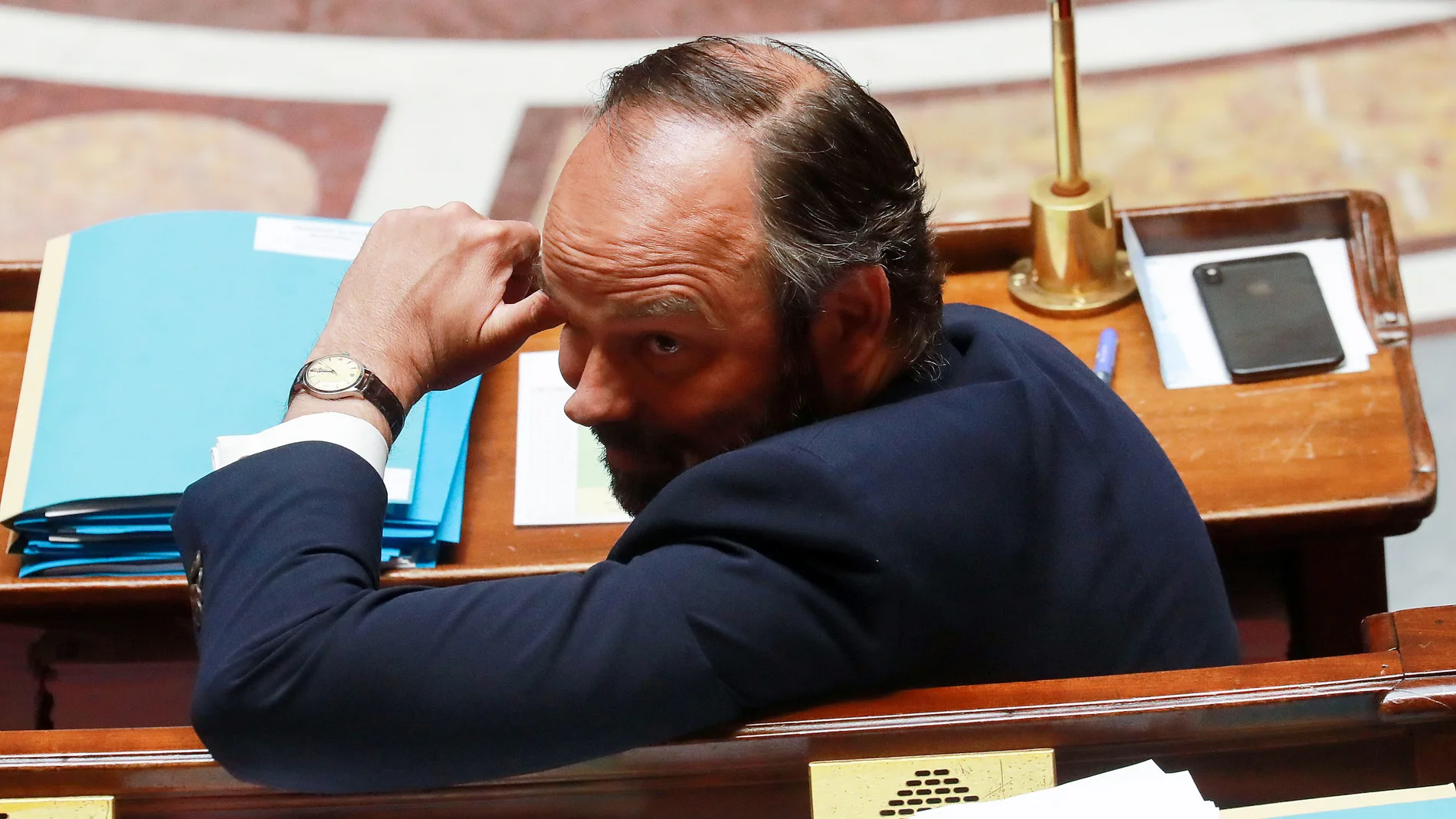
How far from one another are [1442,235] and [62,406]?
2670 mm

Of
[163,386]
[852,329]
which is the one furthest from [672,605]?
[163,386]

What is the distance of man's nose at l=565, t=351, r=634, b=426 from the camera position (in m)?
1.31

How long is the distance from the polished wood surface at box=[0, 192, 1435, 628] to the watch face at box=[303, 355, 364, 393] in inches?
11.7

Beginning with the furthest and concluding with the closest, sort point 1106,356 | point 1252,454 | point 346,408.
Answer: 1. point 1106,356
2. point 1252,454
3. point 346,408

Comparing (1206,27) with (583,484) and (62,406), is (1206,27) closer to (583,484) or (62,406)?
(583,484)

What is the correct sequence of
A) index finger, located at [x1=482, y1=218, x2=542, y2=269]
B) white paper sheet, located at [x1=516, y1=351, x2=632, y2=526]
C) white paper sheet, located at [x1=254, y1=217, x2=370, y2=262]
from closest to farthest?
index finger, located at [x1=482, y1=218, x2=542, y2=269] → white paper sheet, located at [x1=516, y1=351, x2=632, y2=526] → white paper sheet, located at [x1=254, y1=217, x2=370, y2=262]

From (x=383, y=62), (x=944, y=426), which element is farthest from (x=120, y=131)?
(x=944, y=426)

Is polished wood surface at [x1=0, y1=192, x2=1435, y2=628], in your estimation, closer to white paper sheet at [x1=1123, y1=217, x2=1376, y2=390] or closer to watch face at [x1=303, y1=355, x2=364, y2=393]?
white paper sheet at [x1=1123, y1=217, x2=1376, y2=390]

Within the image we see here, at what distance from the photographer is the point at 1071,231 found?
191 centimetres

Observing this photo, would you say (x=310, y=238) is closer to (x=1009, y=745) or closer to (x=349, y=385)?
(x=349, y=385)

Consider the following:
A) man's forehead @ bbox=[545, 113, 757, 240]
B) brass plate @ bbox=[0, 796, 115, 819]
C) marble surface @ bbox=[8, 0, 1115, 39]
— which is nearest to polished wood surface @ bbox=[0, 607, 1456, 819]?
brass plate @ bbox=[0, 796, 115, 819]

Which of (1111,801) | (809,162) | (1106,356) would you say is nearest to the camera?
(1111,801)

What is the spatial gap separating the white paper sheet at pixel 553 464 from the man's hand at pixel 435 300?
19 centimetres

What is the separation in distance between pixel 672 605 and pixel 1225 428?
3.01 feet
